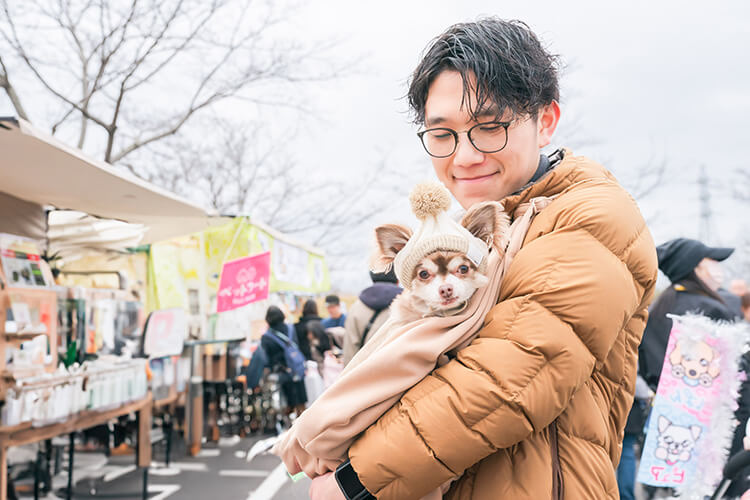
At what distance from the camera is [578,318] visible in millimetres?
1157

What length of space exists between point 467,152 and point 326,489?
877 mm

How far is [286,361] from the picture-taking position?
28.3 feet

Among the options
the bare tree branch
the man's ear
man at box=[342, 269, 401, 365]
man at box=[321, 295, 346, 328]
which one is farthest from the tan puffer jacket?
the bare tree branch

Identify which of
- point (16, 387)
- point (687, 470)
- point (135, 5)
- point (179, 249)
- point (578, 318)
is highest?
point (135, 5)

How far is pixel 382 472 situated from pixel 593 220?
69 cm

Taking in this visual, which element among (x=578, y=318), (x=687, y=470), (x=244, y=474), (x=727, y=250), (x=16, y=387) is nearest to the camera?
(x=578, y=318)

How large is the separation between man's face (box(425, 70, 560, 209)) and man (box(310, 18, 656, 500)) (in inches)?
0.8

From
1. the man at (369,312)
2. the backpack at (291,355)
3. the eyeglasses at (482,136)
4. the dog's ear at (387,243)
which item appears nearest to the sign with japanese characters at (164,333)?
the backpack at (291,355)

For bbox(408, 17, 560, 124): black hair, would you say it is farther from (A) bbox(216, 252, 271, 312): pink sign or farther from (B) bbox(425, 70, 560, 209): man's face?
(A) bbox(216, 252, 271, 312): pink sign

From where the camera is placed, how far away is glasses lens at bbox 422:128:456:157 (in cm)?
152

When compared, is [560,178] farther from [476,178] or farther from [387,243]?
[387,243]

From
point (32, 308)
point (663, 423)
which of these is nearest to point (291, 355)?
point (32, 308)

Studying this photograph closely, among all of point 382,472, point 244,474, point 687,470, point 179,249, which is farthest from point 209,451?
point 382,472

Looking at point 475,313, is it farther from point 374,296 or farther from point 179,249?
point 179,249
